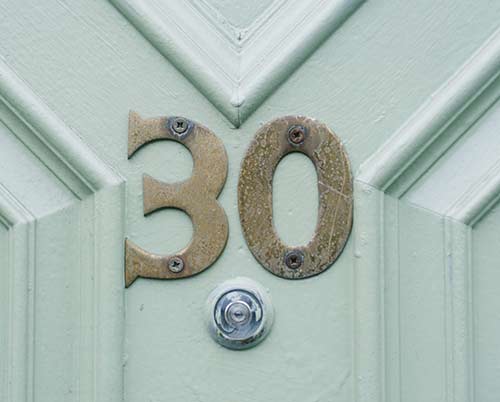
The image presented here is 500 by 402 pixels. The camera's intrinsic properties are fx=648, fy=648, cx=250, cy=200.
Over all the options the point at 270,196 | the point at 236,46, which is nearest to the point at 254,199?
the point at 270,196

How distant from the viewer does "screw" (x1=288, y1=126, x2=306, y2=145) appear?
65 centimetres

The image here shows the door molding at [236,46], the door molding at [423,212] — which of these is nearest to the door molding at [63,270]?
the door molding at [236,46]

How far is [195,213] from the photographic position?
0.65 metres

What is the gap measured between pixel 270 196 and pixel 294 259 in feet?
0.22

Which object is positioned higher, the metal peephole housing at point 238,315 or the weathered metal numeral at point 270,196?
the weathered metal numeral at point 270,196

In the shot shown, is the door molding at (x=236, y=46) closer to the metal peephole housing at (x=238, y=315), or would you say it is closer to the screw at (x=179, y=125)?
the screw at (x=179, y=125)

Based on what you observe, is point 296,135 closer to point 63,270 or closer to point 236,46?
point 236,46

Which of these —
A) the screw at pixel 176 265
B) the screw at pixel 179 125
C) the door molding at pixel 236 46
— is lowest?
the screw at pixel 176 265

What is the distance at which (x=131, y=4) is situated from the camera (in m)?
0.65

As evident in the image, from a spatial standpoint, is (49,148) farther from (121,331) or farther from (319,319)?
(319,319)

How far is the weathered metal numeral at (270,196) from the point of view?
0.64m

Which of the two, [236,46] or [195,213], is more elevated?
[236,46]

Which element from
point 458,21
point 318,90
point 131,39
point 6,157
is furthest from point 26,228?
point 458,21

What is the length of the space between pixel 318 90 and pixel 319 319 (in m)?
0.23
